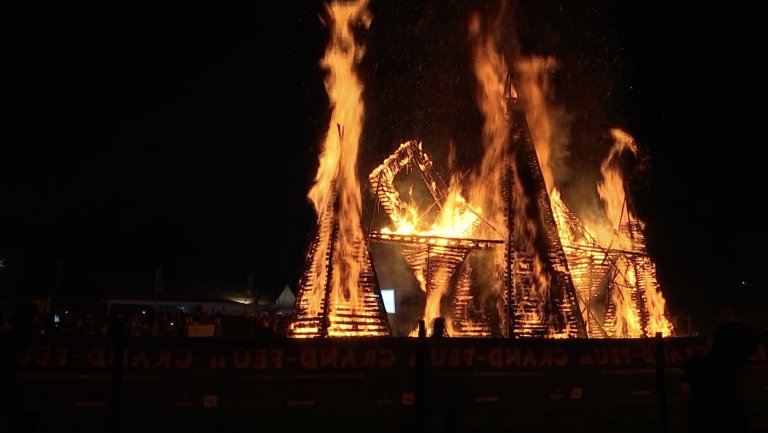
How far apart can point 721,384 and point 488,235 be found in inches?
654

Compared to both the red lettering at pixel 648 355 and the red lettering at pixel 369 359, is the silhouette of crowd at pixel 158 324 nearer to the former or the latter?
the red lettering at pixel 369 359

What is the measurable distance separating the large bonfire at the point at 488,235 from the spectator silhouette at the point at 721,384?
11.4 metres

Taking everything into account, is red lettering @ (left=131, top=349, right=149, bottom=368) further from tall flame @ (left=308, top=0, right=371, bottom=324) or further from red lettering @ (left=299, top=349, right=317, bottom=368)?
tall flame @ (left=308, top=0, right=371, bottom=324)

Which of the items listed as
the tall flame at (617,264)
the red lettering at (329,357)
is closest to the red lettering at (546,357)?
the red lettering at (329,357)

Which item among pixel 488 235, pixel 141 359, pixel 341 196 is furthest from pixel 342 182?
pixel 141 359

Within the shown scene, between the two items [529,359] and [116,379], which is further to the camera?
[529,359]

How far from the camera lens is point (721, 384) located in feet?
13.3

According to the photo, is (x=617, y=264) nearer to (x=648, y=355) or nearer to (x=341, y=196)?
(x=341, y=196)

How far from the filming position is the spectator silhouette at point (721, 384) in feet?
13.2

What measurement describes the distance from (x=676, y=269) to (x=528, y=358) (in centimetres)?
4243

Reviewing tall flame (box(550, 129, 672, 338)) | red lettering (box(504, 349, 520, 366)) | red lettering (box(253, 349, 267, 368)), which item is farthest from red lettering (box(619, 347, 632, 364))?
tall flame (box(550, 129, 672, 338))

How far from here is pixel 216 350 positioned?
7531 mm

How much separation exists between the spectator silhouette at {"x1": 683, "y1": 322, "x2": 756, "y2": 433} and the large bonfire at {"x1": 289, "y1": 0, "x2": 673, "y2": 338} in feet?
37.3

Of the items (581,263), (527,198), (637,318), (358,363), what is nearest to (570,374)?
(358,363)
